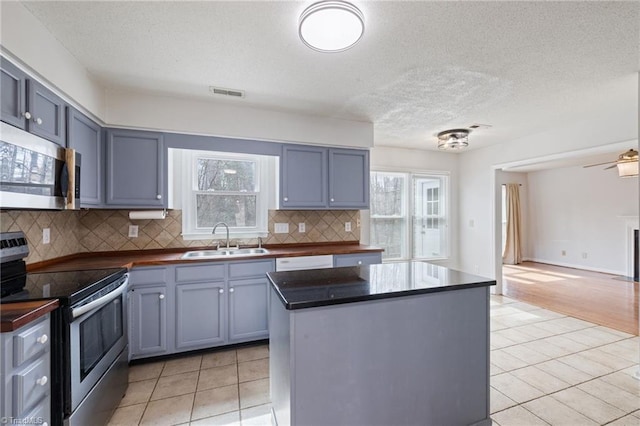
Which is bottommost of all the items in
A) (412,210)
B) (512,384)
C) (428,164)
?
(512,384)

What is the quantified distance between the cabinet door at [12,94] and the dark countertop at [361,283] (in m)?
1.64

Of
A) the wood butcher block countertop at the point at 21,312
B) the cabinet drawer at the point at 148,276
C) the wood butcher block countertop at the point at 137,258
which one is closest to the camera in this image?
the wood butcher block countertop at the point at 21,312

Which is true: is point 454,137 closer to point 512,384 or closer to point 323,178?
point 323,178

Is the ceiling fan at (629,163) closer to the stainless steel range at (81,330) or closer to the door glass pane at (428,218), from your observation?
the door glass pane at (428,218)

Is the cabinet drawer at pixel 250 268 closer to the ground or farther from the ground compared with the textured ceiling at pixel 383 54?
closer to the ground

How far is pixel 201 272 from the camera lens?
271cm

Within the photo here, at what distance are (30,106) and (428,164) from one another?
5.07m

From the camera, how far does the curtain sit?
7.45 metres

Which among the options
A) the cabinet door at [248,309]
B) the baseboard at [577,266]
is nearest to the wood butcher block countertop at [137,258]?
the cabinet door at [248,309]

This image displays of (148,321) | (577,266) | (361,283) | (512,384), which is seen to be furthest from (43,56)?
(577,266)

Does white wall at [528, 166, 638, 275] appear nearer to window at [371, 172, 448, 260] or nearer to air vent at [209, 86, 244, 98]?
window at [371, 172, 448, 260]

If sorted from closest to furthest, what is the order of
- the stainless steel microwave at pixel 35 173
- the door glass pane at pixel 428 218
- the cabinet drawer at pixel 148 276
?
the stainless steel microwave at pixel 35 173 < the cabinet drawer at pixel 148 276 < the door glass pane at pixel 428 218

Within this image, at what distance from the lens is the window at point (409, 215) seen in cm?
490

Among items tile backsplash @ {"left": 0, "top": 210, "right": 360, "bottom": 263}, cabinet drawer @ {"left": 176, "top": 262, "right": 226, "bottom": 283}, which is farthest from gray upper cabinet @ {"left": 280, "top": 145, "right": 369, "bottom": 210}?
cabinet drawer @ {"left": 176, "top": 262, "right": 226, "bottom": 283}
